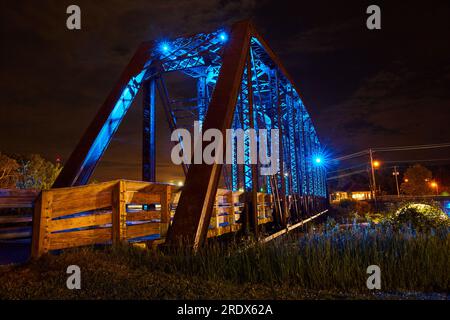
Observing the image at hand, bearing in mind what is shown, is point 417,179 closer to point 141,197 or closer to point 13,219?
point 141,197

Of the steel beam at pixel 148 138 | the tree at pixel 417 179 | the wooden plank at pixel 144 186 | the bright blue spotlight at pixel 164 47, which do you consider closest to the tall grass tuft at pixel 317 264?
the wooden plank at pixel 144 186

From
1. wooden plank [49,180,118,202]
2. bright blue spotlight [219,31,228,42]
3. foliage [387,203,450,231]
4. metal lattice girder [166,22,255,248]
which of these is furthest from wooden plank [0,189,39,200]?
foliage [387,203,450,231]

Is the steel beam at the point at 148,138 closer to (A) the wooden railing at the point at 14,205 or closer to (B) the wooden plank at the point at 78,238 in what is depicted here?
(A) the wooden railing at the point at 14,205

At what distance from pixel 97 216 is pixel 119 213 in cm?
36

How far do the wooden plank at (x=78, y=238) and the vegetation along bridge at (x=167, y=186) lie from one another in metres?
0.02

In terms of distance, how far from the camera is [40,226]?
4.83 m

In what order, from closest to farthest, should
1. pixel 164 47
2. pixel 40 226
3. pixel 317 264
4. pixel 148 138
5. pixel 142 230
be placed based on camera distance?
pixel 317 264, pixel 40 226, pixel 142 230, pixel 164 47, pixel 148 138

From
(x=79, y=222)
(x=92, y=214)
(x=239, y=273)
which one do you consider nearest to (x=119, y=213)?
(x=92, y=214)

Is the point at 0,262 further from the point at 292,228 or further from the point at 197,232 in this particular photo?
the point at 292,228

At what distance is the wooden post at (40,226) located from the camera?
189 inches

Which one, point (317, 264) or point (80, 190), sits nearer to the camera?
point (317, 264)

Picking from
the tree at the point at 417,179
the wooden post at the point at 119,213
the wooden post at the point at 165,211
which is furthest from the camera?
the tree at the point at 417,179

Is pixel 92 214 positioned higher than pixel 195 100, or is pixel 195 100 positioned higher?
pixel 195 100
